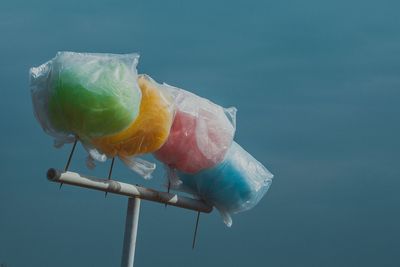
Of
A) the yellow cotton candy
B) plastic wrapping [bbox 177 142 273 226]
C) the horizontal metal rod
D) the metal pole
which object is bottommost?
the metal pole

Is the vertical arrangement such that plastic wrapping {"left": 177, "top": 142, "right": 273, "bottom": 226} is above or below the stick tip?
above

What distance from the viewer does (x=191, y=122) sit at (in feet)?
13.3

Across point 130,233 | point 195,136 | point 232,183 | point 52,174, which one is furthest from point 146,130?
point 232,183

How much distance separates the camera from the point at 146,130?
150 inches

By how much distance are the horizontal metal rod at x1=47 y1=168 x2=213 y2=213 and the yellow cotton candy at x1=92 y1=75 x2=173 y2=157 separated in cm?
15

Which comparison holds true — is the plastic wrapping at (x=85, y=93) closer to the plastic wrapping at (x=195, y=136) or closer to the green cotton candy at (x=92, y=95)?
the green cotton candy at (x=92, y=95)

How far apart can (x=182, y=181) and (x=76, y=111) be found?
106 cm

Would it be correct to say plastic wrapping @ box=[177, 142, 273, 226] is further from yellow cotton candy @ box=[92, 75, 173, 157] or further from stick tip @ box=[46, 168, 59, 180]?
stick tip @ box=[46, 168, 59, 180]

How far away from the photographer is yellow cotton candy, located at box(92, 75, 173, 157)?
3.80 m

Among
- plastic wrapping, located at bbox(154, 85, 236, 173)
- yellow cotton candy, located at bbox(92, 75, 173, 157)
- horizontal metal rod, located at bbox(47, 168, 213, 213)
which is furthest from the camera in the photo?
plastic wrapping, located at bbox(154, 85, 236, 173)

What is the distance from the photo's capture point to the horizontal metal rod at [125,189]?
3697 mm

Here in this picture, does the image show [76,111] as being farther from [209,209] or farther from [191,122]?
[209,209]

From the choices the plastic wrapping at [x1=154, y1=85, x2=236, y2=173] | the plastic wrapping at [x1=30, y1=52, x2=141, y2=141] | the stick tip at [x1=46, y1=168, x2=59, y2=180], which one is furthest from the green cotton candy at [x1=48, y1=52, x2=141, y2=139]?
the plastic wrapping at [x1=154, y1=85, x2=236, y2=173]

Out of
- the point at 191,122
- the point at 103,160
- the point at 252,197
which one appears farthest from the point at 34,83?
the point at 252,197
